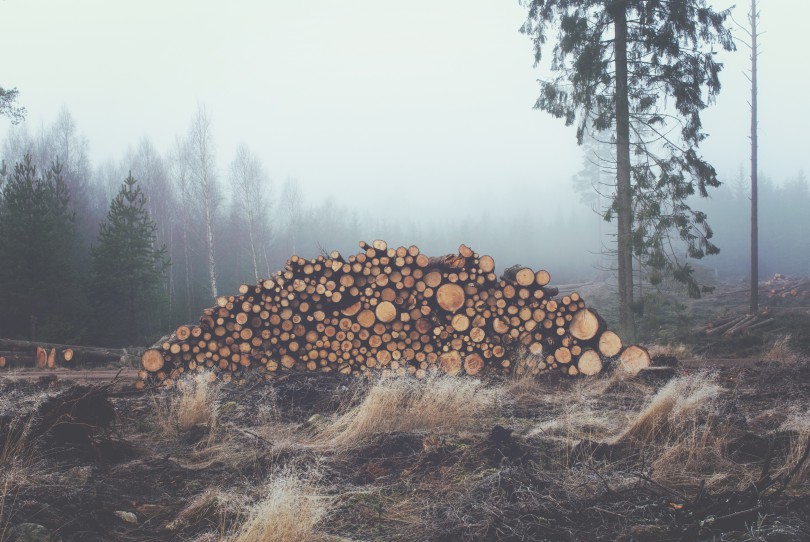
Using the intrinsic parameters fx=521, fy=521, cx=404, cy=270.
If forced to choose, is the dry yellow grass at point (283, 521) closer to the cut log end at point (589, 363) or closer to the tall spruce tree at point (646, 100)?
the cut log end at point (589, 363)

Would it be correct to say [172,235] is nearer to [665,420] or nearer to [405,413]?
[405,413]

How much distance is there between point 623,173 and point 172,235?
3551 cm

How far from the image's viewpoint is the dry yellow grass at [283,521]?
268cm

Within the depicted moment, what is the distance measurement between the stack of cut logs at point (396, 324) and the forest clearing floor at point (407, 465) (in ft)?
4.46

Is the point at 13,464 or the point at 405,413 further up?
the point at 13,464

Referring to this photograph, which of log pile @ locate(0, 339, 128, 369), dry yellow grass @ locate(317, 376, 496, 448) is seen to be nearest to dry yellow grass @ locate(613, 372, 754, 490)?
dry yellow grass @ locate(317, 376, 496, 448)

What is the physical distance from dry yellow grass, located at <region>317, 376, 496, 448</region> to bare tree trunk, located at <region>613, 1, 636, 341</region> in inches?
355

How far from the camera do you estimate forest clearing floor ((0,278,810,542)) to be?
272 cm

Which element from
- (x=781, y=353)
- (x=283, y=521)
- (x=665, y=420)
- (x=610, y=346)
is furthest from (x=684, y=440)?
(x=781, y=353)

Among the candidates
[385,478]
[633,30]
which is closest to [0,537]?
[385,478]

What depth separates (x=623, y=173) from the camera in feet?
44.7

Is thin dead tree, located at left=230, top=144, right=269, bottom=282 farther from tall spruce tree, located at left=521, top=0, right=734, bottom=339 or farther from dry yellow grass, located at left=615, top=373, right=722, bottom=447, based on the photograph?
dry yellow grass, located at left=615, top=373, right=722, bottom=447

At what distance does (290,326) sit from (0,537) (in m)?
5.75

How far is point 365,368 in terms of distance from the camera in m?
8.27
